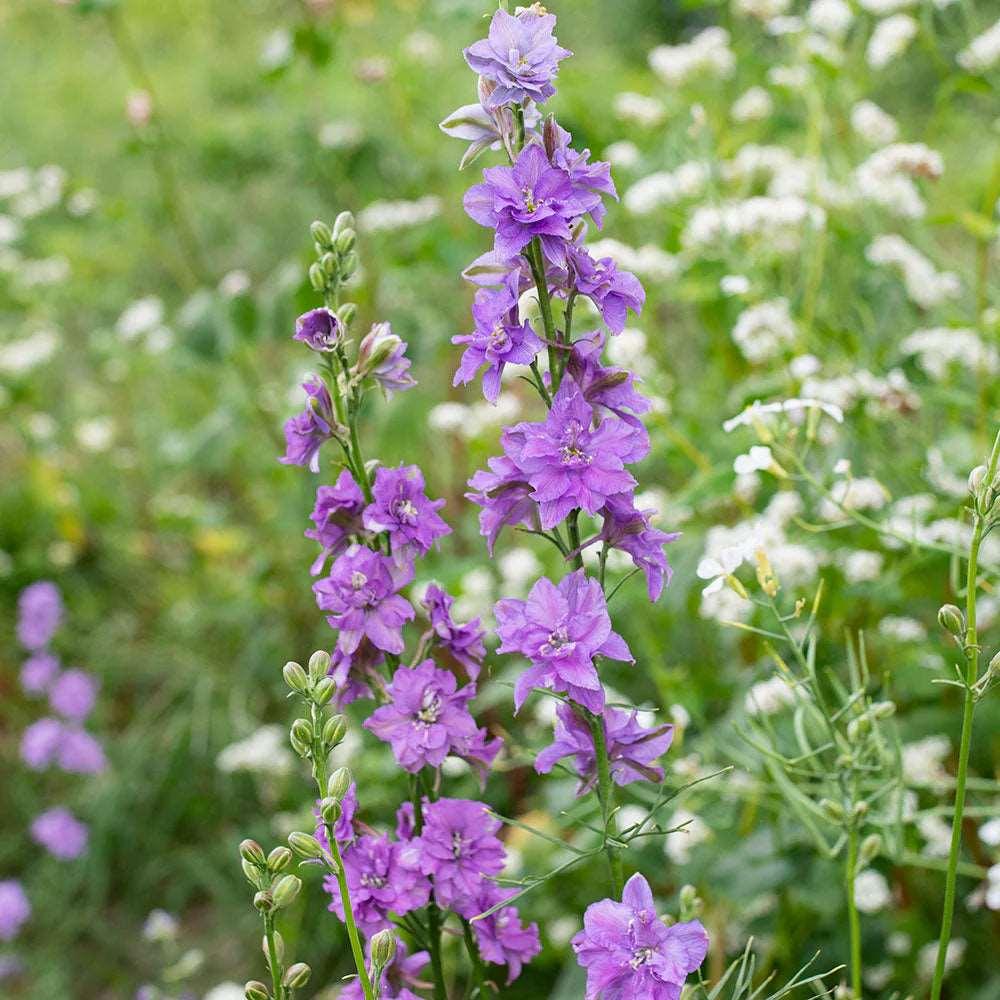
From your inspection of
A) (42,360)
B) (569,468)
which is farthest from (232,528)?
(569,468)

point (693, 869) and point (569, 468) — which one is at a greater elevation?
point (569, 468)

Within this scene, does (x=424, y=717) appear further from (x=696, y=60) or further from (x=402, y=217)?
(x=402, y=217)

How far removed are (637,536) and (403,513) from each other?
0.19 m

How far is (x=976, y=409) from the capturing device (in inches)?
75.8

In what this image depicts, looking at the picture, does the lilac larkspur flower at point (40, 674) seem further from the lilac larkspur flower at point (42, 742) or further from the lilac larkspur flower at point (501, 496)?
the lilac larkspur flower at point (501, 496)

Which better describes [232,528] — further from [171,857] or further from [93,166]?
[93,166]

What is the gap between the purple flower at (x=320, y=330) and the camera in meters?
0.99

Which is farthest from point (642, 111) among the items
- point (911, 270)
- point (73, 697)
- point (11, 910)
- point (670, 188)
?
point (11, 910)

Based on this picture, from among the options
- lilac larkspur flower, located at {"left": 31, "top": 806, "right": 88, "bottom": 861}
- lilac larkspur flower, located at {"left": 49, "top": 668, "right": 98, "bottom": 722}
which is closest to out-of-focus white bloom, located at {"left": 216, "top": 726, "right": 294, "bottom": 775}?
lilac larkspur flower, located at {"left": 31, "top": 806, "right": 88, "bottom": 861}

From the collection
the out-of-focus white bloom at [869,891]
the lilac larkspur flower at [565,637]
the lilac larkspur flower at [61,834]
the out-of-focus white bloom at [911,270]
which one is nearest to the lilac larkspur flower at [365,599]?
the lilac larkspur flower at [565,637]

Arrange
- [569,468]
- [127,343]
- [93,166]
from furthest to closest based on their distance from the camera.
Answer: [93,166] < [127,343] < [569,468]

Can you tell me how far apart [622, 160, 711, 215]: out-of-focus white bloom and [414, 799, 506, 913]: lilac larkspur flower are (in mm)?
1333

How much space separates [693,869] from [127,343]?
2.82 metres

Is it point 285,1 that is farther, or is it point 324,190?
point 285,1
